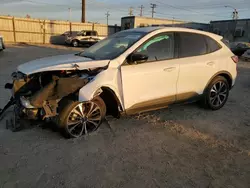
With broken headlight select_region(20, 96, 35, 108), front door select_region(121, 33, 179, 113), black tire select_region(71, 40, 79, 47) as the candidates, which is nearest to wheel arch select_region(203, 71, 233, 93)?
front door select_region(121, 33, 179, 113)

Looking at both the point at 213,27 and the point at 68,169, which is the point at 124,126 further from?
the point at 213,27

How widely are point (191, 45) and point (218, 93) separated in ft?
4.50

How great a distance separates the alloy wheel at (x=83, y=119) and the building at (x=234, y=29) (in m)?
31.3

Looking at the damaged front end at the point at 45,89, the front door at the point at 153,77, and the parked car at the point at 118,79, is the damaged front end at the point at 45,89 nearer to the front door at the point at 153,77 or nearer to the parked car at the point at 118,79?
the parked car at the point at 118,79

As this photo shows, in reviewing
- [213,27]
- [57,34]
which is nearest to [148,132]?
[57,34]

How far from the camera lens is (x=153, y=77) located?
405cm

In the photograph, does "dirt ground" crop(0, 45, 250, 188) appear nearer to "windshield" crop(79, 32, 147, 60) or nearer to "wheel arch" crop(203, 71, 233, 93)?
"wheel arch" crop(203, 71, 233, 93)

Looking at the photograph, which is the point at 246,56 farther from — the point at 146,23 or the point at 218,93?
the point at 146,23

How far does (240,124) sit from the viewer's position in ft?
15.0

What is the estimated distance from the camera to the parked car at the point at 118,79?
351cm

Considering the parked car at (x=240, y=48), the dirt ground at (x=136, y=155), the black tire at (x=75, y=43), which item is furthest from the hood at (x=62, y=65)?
the black tire at (x=75, y=43)

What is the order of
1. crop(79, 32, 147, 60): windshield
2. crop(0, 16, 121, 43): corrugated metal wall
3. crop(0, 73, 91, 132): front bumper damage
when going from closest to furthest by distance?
crop(0, 73, 91, 132): front bumper damage → crop(79, 32, 147, 60): windshield → crop(0, 16, 121, 43): corrugated metal wall

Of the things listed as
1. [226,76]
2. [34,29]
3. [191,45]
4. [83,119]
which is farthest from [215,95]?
[34,29]

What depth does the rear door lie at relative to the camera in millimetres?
4484
